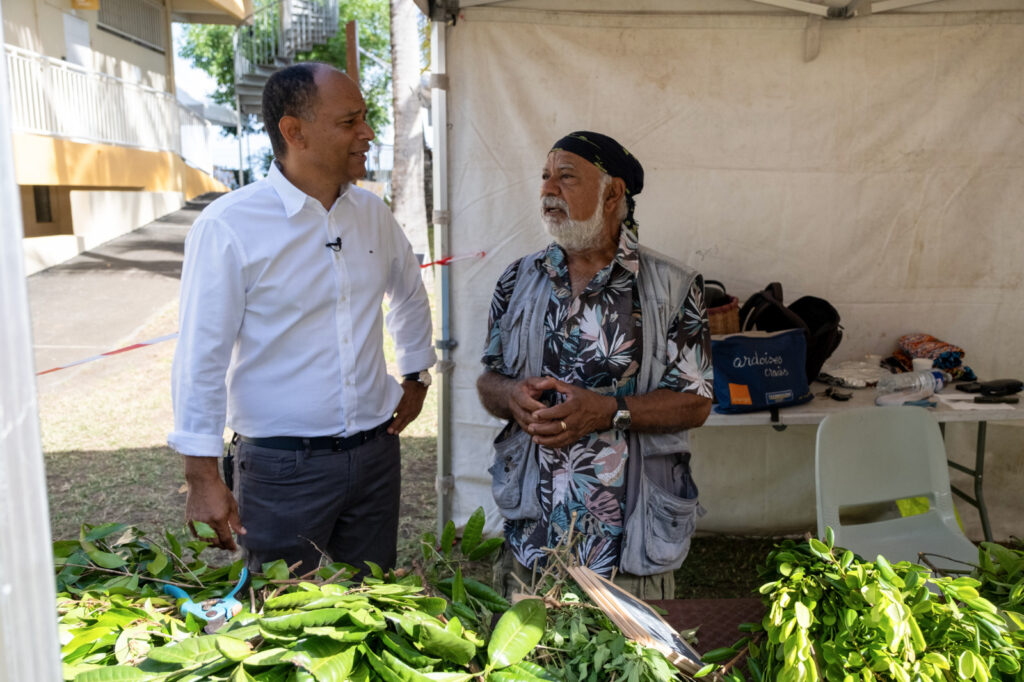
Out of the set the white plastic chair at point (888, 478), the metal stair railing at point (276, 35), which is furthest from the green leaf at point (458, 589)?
the metal stair railing at point (276, 35)

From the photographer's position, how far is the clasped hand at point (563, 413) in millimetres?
2127

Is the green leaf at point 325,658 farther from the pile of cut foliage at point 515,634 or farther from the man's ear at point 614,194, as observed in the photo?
the man's ear at point 614,194

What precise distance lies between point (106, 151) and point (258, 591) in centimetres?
1391

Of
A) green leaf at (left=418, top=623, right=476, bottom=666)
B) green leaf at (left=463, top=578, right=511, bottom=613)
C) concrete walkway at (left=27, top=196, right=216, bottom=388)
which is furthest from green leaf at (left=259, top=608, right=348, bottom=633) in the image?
concrete walkway at (left=27, top=196, right=216, bottom=388)

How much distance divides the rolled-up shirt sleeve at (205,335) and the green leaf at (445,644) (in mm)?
1043

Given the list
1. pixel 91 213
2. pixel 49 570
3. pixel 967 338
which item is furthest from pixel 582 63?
pixel 91 213

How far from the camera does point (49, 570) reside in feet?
2.23

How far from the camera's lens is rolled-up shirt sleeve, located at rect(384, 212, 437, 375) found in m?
2.70

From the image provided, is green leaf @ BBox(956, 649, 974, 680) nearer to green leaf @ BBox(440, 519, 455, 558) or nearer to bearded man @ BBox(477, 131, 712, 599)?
green leaf @ BBox(440, 519, 455, 558)

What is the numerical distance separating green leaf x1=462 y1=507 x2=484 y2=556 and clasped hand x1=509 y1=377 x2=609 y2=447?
402 millimetres

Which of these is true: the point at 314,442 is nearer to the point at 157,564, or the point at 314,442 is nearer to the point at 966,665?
the point at 157,564

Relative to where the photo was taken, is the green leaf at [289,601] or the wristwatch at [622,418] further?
the wristwatch at [622,418]

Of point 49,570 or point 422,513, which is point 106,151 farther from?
point 49,570

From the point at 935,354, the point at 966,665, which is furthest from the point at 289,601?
the point at 935,354
